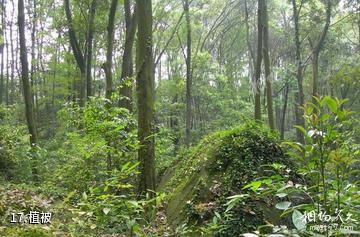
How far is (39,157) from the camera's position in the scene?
33.7 feet

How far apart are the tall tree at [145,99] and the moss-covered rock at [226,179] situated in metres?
0.72

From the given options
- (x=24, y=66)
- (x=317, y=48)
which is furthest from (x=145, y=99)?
(x=317, y=48)

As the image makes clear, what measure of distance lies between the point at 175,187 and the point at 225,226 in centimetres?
247

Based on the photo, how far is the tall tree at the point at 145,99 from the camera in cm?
559

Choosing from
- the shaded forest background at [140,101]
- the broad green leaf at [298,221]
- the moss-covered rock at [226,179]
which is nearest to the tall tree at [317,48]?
the shaded forest background at [140,101]

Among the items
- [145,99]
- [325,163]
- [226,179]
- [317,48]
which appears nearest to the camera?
[325,163]

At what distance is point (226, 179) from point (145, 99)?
1709mm

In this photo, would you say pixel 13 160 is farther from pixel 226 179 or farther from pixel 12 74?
pixel 12 74

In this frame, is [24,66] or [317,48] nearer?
[24,66]

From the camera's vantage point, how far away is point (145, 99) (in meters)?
5.78

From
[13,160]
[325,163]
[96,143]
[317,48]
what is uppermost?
[317,48]

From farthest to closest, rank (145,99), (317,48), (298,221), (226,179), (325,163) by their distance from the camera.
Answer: (317,48) < (145,99) < (226,179) < (325,163) < (298,221)

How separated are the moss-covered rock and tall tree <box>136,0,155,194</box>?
715 mm

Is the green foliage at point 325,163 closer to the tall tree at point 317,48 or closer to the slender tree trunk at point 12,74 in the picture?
the tall tree at point 317,48
